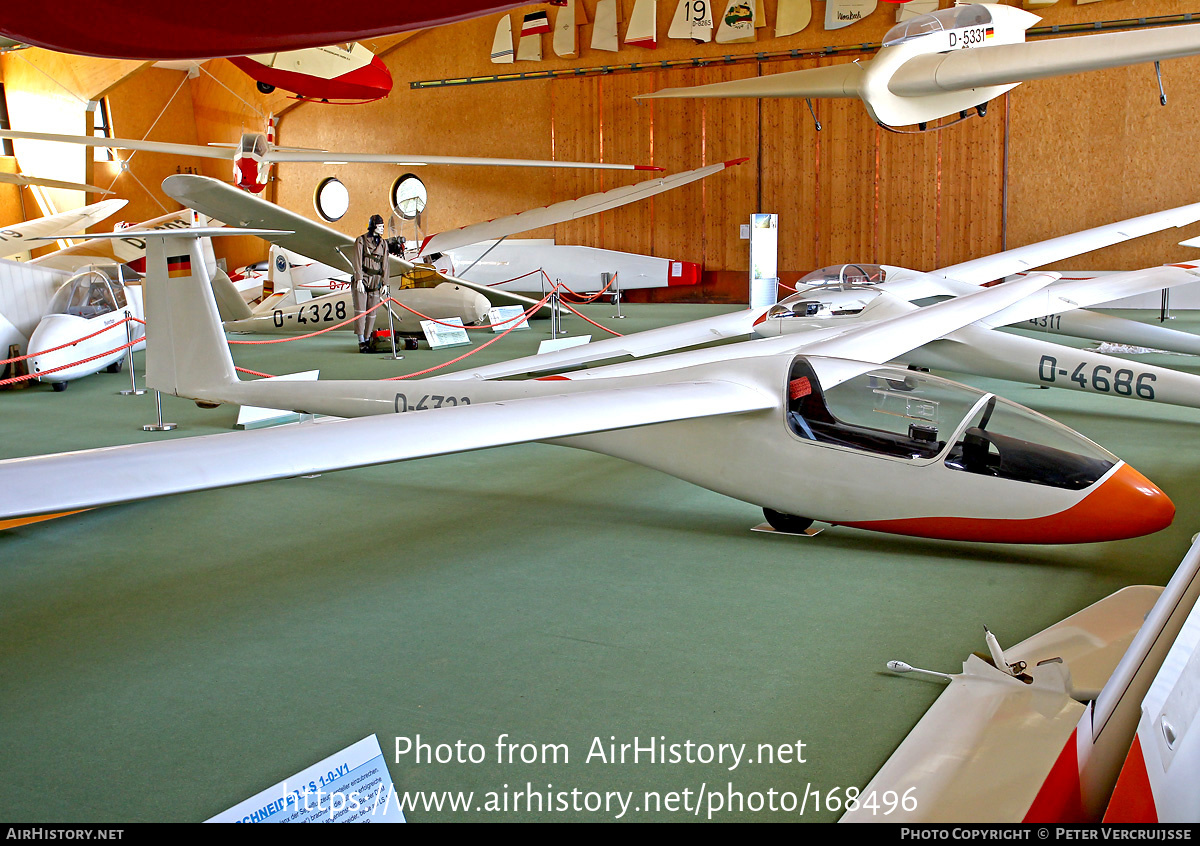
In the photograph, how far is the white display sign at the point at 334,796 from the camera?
210cm

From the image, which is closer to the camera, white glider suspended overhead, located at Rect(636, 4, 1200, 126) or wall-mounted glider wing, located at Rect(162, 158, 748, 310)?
white glider suspended overhead, located at Rect(636, 4, 1200, 126)

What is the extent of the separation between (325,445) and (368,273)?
1117 centimetres

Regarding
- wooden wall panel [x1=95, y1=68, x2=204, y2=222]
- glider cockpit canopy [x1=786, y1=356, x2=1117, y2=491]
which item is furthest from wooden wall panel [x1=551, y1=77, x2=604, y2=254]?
glider cockpit canopy [x1=786, y1=356, x2=1117, y2=491]

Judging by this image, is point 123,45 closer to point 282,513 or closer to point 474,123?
point 282,513

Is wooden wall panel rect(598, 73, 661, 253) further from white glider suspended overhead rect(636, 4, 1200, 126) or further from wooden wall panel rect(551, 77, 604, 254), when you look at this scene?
white glider suspended overhead rect(636, 4, 1200, 126)

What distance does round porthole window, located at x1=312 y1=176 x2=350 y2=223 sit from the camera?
26.2 m

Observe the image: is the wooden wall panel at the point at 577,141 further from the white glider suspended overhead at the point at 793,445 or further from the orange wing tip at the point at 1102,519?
the orange wing tip at the point at 1102,519

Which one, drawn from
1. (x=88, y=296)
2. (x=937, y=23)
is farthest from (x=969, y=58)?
(x=88, y=296)

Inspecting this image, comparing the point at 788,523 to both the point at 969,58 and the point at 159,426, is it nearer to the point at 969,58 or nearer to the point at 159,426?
the point at 159,426

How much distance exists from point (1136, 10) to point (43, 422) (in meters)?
20.3

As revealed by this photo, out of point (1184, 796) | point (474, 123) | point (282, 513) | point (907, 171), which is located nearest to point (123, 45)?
point (282, 513)

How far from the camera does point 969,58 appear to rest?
1027 centimetres

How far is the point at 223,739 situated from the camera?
2.97 metres

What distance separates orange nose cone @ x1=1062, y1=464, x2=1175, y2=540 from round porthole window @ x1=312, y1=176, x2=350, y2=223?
25.2 metres
